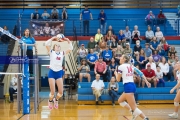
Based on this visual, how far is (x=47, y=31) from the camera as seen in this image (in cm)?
2342

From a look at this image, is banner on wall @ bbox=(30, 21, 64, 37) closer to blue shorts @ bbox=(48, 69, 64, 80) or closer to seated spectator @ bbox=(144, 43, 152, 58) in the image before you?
seated spectator @ bbox=(144, 43, 152, 58)

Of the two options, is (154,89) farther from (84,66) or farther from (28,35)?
(28,35)

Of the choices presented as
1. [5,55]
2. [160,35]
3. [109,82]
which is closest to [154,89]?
[109,82]

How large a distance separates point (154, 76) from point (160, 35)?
18.0 feet

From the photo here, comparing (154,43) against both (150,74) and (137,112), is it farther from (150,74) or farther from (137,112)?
(137,112)

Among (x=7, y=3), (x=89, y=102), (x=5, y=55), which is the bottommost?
(x=89, y=102)

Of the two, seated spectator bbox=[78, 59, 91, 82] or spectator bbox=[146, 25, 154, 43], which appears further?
spectator bbox=[146, 25, 154, 43]

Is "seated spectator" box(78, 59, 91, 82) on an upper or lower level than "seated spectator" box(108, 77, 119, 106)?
upper

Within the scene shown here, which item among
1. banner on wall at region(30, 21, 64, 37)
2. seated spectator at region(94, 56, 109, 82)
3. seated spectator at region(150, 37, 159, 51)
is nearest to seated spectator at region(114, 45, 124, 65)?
seated spectator at region(94, 56, 109, 82)

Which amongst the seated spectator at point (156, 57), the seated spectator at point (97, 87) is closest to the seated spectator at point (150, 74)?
the seated spectator at point (156, 57)

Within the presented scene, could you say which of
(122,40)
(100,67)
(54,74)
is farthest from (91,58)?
(54,74)

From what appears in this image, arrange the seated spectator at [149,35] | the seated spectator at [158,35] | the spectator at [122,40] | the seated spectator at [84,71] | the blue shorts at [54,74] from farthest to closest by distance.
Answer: the seated spectator at [149,35]
the seated spectator at [158,35]
the spectator at [122,40]
the seated spectator at [84,71]
the blue shorts at [54,74]

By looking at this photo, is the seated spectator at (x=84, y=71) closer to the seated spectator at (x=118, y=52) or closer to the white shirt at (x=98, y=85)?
the white shirt at (x=98, y=85)

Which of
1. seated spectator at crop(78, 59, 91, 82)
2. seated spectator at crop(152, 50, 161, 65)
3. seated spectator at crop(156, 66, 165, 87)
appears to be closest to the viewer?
seated spectator at crop(156, 66, 165, 87)
